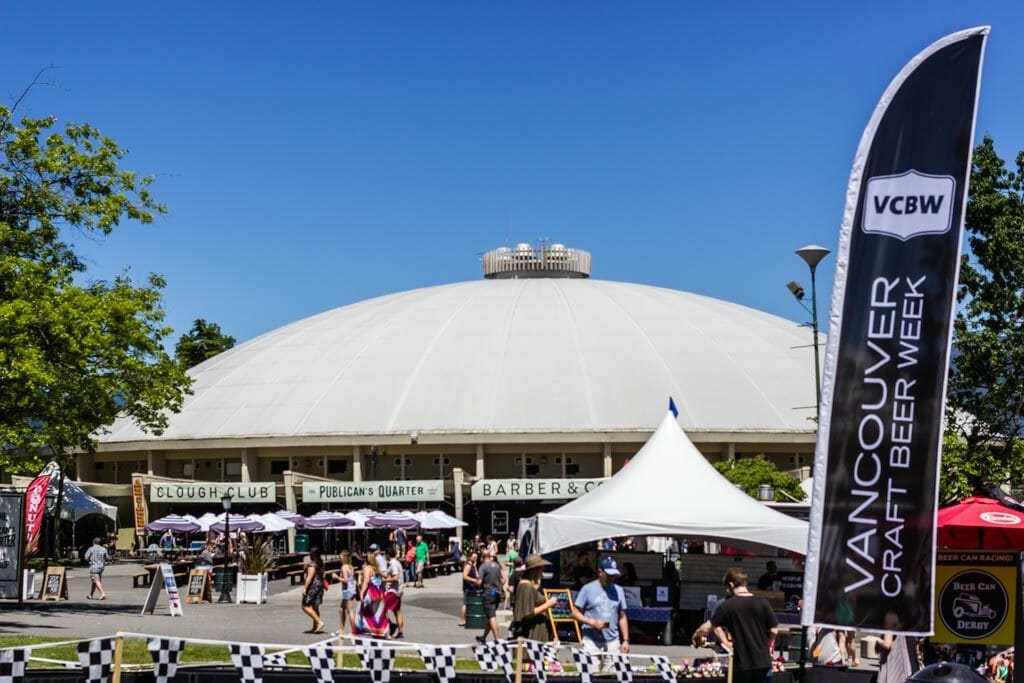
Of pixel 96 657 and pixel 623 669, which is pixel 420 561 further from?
pixel 96 657

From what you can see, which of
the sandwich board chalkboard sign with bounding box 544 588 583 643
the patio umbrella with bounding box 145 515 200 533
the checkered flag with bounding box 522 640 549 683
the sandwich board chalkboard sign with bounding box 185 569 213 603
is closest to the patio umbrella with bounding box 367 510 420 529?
the patio umbrella with bounding box 145 515 200 533

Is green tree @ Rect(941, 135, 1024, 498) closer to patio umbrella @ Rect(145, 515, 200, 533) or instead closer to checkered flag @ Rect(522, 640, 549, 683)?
checkered flag @ Rect(522, 640, 549, 683)

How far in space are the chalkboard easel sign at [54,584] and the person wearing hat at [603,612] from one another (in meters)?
19.4

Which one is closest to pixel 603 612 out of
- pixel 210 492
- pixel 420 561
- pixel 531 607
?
pixel 531 607

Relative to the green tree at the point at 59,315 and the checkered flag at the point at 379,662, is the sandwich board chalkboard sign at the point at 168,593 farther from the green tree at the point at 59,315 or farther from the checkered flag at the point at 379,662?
the checkered flag at the point at 379,662

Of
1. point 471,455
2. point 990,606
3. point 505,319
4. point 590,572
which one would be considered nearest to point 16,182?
point 590,572

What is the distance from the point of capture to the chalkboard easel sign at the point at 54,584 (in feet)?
103

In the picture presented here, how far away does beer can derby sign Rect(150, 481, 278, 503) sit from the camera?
195 ft

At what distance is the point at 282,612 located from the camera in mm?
30406

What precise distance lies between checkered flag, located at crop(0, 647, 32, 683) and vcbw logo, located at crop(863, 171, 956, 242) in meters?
7.44

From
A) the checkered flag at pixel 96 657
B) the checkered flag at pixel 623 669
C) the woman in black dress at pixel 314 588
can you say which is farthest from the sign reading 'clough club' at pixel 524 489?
the checkered flag at pixel 96 657

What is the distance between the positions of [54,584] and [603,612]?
20.1 m

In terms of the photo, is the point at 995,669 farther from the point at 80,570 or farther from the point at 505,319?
the point at 505,319

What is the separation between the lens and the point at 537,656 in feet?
44.9
